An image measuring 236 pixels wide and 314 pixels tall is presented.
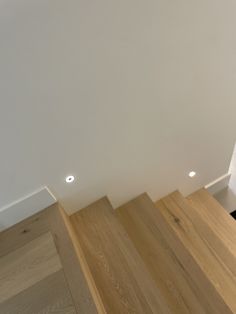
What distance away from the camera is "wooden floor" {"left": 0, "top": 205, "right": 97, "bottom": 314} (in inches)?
46.1

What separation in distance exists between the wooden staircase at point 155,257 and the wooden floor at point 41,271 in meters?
0.06

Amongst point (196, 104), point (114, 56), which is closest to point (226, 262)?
point (196, 104)

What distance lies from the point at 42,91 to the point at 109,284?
88 centimetres

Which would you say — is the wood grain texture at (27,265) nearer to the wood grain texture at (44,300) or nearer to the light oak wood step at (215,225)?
the wood grain texture at (44,300)

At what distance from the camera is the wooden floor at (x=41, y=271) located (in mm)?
1170

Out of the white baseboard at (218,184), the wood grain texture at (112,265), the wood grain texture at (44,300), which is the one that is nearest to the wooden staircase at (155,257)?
the wood grain texture at (112,265)

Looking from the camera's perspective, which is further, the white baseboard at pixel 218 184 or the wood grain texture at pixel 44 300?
the white baseboard at pixel 218 184

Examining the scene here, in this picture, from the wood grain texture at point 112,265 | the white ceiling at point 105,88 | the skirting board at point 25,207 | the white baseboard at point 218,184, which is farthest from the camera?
the white baseboard at point 218,184

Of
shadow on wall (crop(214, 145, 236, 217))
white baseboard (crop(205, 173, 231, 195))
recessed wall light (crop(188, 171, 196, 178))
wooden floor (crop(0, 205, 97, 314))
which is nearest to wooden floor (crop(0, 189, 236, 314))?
wooden floor (crop(0, 205, 97, 314))

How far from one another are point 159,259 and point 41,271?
2.06ft

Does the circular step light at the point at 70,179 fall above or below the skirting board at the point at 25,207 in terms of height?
above

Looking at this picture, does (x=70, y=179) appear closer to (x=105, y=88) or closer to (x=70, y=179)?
(x=70, y=179)

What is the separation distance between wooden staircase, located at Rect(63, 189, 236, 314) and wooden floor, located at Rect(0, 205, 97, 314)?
56 millimetres

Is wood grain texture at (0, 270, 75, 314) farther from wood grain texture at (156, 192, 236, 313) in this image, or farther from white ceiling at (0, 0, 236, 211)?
wood grain texture at (156, 192, 236, 313)
